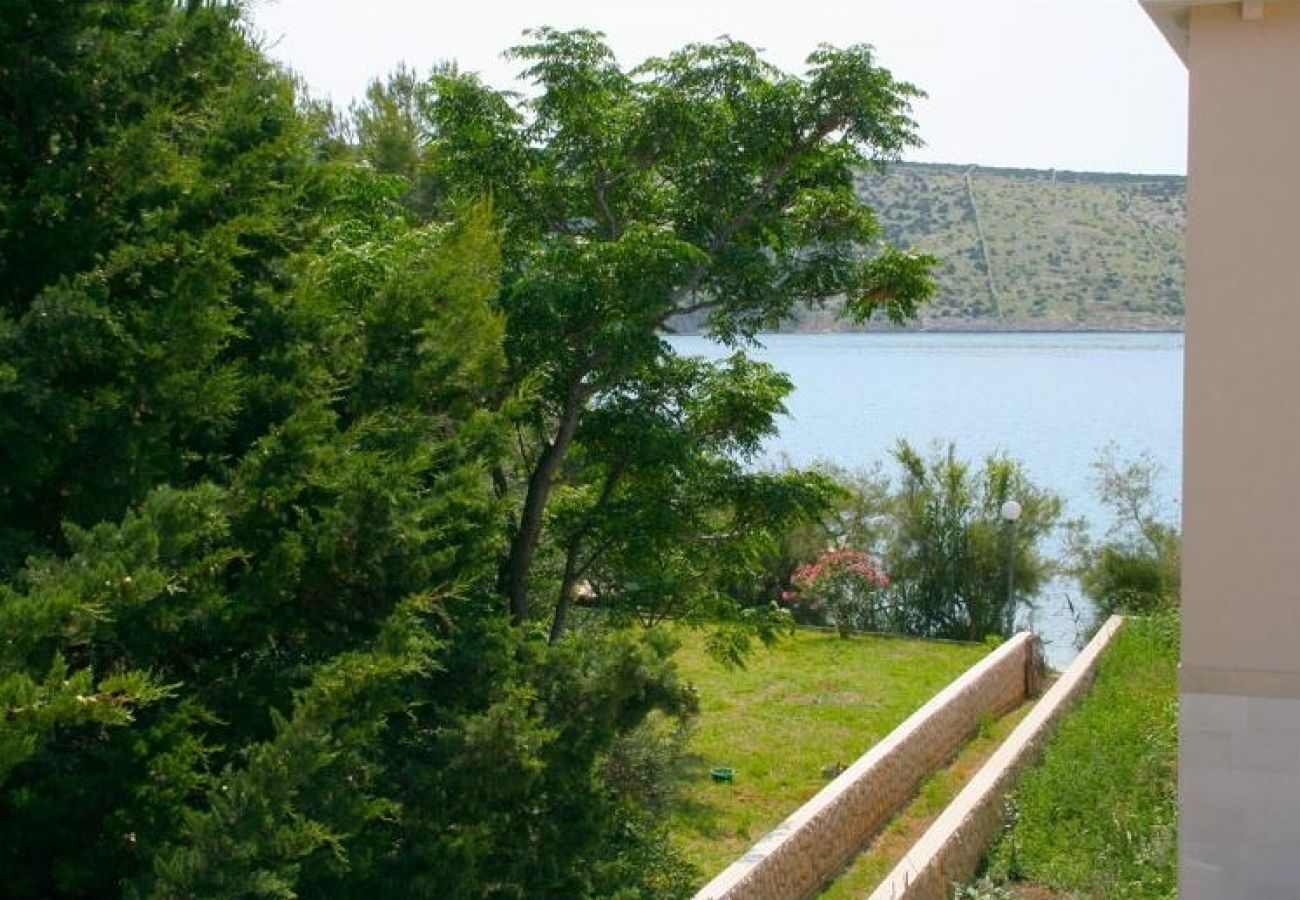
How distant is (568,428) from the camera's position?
12266 mm

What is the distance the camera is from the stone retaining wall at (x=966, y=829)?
30.8 ft

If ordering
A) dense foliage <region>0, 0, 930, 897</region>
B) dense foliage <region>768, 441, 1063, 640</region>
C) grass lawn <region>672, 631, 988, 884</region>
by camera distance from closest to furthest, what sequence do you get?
dense foliage <region>0, 0, 930, 897</region> → grass lawn <region>672, 631, 988, 884</region> → dense foliage <region>768, 441, 1063, 640</region>

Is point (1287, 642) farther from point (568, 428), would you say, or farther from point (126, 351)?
point (568, 428)

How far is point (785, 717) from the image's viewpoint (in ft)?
53.4

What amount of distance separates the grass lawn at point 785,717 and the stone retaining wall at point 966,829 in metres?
1.66

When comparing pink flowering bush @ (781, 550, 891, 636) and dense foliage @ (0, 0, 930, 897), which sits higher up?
dense foliage @ (0, 0, 930, 897)

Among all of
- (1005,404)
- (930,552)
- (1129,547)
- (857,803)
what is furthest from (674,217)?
(1005,404)

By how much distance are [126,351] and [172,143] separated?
1147 mm

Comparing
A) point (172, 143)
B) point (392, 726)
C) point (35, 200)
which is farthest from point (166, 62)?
point (392, 726)

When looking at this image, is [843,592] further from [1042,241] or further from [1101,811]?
[1042,241]

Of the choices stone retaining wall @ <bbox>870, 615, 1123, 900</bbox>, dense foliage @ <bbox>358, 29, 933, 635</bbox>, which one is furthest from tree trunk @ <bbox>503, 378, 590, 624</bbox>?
stone retaining wall @ <bbox>870, 615, 1123, 900</bbox>

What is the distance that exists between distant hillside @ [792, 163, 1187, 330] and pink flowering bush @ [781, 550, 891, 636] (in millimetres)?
23272

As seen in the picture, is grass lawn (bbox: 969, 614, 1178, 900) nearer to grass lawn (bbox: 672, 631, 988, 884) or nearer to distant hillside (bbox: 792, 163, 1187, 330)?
grass lawn (bbox: 672, 631, 988, 884)

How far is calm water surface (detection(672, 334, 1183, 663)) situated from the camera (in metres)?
25.7
